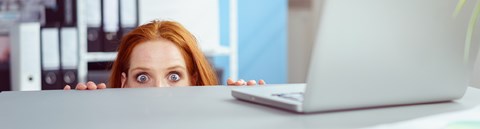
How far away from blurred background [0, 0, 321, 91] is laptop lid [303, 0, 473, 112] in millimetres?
2210

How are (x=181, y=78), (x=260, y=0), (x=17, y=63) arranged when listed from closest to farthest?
(x=181, y=78), (x=17, y=63), (x=260, y=0)

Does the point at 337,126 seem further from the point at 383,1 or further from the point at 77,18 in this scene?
the point at 77,18

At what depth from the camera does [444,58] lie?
0.68m

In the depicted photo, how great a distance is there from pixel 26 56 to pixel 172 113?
9.30 ft

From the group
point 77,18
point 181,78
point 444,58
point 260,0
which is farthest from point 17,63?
point 444,58

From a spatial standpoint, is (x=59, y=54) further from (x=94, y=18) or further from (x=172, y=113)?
(x=172, y=113)

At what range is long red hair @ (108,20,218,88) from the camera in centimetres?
172

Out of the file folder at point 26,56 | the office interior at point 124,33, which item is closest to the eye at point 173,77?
the office interior at point 124,33

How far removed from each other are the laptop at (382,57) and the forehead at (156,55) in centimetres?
95

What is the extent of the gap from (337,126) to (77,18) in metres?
3.02

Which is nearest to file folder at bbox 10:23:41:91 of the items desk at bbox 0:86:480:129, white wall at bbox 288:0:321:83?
white wall at bbox 288:0:321:83

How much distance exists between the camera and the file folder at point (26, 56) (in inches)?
127

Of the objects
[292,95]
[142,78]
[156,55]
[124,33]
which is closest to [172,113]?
[292,95]

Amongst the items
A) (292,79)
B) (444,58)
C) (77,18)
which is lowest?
(292,79)
